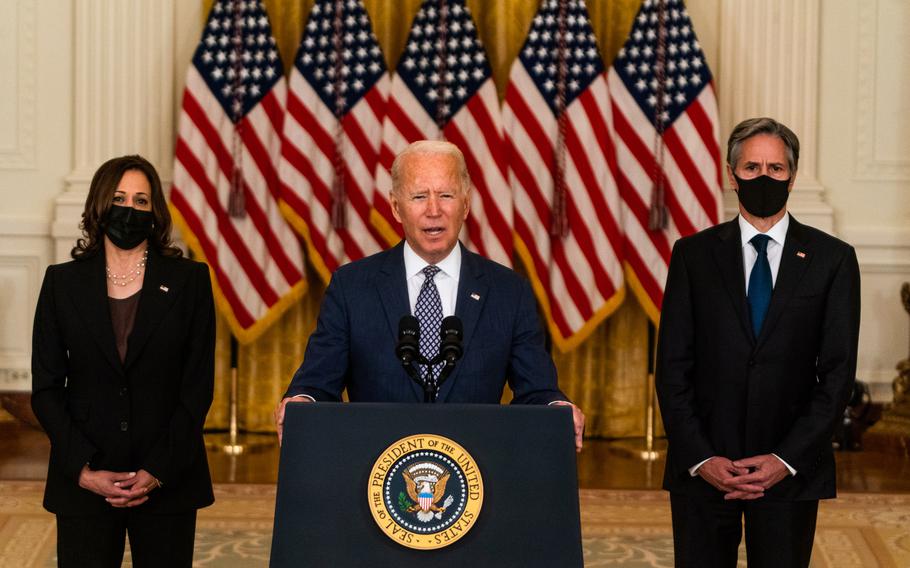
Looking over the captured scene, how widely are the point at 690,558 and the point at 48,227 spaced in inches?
218

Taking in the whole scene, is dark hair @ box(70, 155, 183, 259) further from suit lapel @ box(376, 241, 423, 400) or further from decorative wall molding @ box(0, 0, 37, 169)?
decorative wall molding @ box(0, 0, 37, 169)

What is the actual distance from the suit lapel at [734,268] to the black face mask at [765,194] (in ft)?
0.34

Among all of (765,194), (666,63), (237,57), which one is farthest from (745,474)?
(237,57)

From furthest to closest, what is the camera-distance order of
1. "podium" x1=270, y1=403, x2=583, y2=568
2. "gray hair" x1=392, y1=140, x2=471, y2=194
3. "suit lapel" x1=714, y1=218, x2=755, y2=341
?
"suit lapel" x1=714, y1=218, x2=755, y2=341 < "gray hair" x1=392, y1=140, x2=471, y2=194 < "podium" x1=270, y1=403, x2=583, y2=568

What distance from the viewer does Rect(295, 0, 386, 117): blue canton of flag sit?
7.21m

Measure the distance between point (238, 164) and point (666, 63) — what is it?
2.69 meters

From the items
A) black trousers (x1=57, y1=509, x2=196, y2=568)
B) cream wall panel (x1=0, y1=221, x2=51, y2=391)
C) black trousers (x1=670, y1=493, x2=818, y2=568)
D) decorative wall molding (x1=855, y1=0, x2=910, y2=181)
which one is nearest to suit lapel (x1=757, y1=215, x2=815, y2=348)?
black trousers (x1=670, y1=493, x2=818, y2=568)

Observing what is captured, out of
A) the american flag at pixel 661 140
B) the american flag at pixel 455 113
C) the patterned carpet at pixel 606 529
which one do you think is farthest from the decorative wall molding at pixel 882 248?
the american flag at pixel 455 113

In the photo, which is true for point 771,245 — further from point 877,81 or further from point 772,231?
point 877,81

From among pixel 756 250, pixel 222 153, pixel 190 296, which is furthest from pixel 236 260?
pixel 756 250

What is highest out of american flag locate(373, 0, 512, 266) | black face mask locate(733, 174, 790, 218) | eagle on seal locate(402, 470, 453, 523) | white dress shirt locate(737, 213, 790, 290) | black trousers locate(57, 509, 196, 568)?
american flag locate(373, 0, 512, 266)

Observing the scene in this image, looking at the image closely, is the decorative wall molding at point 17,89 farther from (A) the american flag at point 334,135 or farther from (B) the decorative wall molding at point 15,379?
(A) the american flag at point 334,135

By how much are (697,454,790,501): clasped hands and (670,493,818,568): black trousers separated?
0.19ft

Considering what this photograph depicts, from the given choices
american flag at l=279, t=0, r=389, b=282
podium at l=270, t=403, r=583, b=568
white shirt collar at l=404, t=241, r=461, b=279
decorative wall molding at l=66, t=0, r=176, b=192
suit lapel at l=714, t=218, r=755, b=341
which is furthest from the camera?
decorative wall molding at l=66, t=0, r=176, b=192
